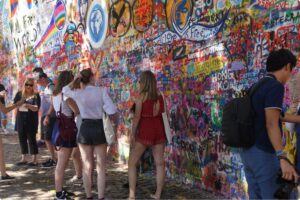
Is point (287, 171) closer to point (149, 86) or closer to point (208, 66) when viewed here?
point (149, 86)

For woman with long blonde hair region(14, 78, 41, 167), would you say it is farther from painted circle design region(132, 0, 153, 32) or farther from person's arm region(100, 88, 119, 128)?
person's arm region(100, 88, 119, 128)

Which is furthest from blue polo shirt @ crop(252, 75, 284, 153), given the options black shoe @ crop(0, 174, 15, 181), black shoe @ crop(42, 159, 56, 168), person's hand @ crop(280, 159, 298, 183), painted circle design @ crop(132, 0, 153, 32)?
black shoe @ crop(42, 159, 56, 168)

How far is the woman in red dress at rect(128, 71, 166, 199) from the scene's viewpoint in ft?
18.2

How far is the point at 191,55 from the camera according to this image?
627 centimetres

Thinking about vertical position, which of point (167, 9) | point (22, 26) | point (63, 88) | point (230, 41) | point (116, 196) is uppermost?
point (22, 26)

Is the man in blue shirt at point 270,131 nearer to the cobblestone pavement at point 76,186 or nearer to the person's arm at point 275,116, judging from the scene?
the person's arm at point 275,116

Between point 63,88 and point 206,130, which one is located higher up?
point 63,88

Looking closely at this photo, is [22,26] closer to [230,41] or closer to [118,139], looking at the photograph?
[118,139]

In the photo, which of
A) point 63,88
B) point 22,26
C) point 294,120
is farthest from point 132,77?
point 22,26

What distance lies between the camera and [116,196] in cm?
617

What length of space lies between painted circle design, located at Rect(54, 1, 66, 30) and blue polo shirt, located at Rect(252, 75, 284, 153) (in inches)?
338

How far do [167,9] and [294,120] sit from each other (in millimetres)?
3609

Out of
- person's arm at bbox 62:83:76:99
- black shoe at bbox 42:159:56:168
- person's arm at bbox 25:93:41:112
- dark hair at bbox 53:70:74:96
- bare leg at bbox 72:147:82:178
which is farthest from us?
black shoe at bbox 42:159:56:168

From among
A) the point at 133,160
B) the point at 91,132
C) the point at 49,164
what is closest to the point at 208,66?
the point at 133,160
